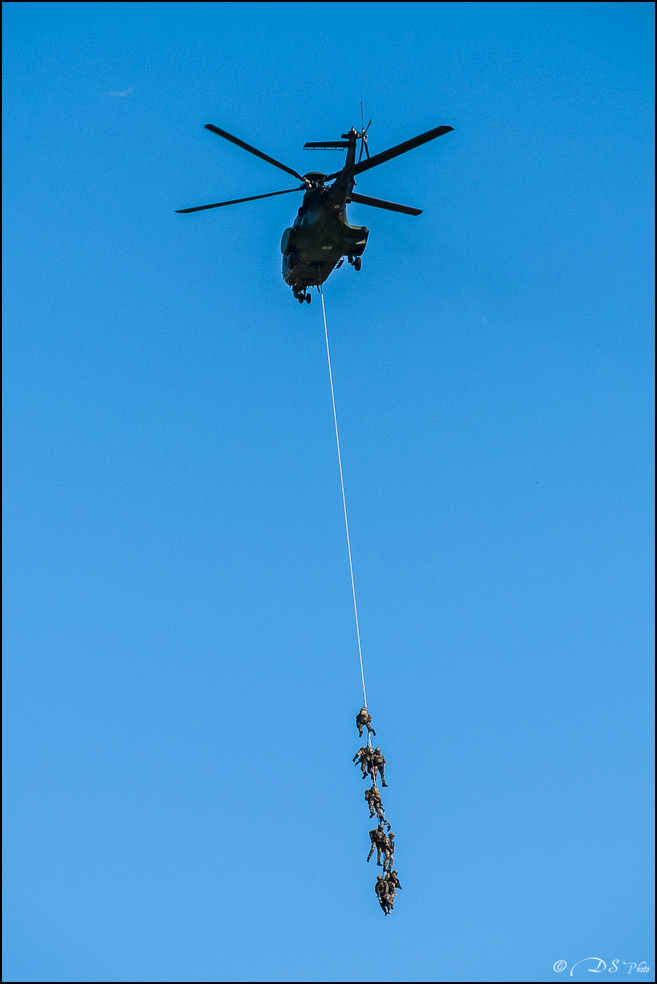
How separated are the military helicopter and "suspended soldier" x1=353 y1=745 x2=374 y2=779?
9.89 m

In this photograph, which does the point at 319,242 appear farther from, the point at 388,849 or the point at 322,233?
the point at 388,849

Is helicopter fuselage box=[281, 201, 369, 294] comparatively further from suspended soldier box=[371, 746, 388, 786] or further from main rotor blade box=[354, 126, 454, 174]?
suspended soldier box=[371, 746, 388, 786]

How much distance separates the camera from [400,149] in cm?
2041

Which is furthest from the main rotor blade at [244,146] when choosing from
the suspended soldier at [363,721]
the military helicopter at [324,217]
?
the suspended soldier at [363,721]

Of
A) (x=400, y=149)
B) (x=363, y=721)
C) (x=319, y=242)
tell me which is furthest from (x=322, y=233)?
(x=363, y=721)

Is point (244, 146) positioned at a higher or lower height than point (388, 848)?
higher

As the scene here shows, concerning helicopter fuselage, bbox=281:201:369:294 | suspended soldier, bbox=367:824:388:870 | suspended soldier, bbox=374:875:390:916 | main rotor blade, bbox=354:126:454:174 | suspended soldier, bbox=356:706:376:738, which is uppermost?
main rotor blade, bbox=354:126:454:174

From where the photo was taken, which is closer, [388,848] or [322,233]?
[388,848]

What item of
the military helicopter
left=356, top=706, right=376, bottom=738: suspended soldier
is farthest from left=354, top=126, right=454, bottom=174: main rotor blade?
left=356, top=706, right=376, bottom=738: suspended soldier

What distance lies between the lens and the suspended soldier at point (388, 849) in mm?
19828

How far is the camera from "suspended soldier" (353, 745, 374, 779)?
66.2 feet

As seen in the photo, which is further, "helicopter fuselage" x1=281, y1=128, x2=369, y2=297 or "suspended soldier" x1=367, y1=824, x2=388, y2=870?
"helicopter fuselage" x1=281, y1=128, x2=369, y2=297

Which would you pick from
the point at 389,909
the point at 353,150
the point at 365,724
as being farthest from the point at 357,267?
the point at 389,909

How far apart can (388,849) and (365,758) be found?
1.59m
